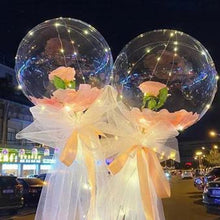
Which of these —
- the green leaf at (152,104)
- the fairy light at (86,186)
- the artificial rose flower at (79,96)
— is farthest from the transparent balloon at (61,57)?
the fairy light at (86,186)

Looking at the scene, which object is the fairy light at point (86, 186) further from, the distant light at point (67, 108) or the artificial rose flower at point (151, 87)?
the artificial rose flower at point (151, 87)

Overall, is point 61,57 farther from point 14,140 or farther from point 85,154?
point 14,140

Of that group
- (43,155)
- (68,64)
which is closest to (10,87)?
(43,155)

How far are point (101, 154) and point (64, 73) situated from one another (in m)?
0.80

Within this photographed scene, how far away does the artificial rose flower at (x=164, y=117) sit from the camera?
320 cm

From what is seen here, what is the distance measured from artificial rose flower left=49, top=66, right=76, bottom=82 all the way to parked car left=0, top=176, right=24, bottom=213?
339 inches

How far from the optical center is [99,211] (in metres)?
3.21

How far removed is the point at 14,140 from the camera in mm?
28500

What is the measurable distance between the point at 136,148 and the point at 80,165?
1.70 feet

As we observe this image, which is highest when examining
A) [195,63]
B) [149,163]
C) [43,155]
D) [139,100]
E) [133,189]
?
[43,155]

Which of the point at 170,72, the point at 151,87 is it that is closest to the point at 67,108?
the point at 151,87

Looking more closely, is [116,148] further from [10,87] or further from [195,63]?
[10,87]

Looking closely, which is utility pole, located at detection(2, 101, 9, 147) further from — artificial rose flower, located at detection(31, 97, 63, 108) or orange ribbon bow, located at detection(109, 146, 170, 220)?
orange ribbon bow, located at detection(109, 146, 170, 220)

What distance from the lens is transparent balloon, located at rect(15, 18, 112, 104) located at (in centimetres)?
336
